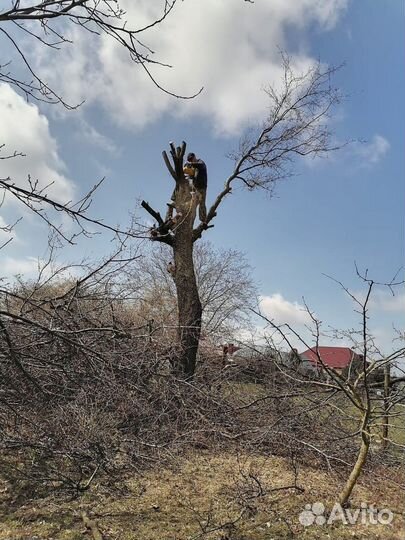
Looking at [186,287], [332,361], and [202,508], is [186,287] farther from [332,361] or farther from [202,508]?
[202,508]

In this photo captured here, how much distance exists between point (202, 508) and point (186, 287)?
390cm

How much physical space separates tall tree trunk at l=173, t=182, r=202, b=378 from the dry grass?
2271 mm

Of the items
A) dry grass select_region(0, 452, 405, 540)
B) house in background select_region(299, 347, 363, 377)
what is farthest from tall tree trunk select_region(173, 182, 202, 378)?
dry grass select_region(0, 452, 405, 540)

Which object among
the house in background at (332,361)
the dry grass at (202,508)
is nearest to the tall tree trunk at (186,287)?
the house in background at (332,361)

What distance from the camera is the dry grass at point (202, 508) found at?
3.33m

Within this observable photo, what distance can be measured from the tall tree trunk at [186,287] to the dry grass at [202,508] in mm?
2271

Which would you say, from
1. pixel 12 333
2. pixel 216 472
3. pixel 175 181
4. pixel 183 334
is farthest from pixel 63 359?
pixel 175 181

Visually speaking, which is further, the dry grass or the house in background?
the house in background

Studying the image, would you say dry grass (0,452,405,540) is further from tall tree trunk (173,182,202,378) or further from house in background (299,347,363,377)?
tall tree trunk (173,182,202,378)

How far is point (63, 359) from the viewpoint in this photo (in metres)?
4.86

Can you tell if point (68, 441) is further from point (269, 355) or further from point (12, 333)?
point (269, 355)

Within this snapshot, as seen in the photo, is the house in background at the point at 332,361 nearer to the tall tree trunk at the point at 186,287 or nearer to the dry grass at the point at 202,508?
the dry grass at the point at 202,508

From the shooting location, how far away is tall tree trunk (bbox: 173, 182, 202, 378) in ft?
22.9

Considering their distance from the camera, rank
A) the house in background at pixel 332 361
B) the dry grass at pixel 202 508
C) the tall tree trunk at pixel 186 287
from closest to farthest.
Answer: the dry grass at pixel 202 508 < the house in background at pixel 332 361 < the tall tree trunk at pixel 186 287
